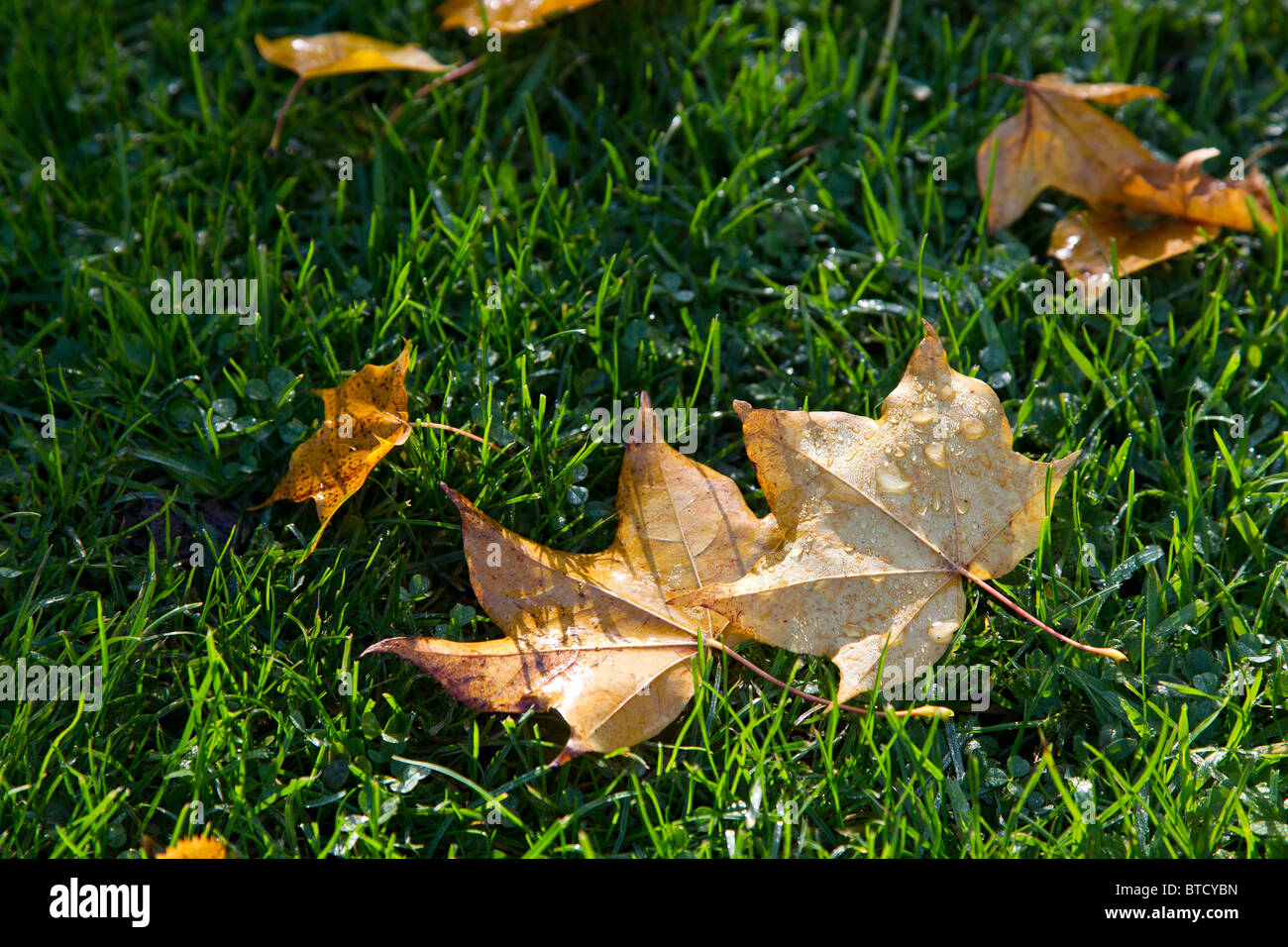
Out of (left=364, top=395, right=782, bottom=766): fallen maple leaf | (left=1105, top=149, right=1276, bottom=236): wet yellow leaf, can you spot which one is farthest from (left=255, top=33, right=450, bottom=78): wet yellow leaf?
(left=1105, top=149, right=1276, bottom=236): wet yellow leaf

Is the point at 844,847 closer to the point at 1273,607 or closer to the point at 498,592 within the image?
the point at 498,592

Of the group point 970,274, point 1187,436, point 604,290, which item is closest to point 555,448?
point 604,290

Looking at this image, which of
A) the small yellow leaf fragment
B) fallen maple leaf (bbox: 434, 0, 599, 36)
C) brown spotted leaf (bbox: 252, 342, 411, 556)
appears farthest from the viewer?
fallen maple leaf (bbox: 434, 0, 599, 36)

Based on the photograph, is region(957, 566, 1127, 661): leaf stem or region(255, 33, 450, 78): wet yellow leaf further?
region(255, 33, 450, 78): wet yellow leaf

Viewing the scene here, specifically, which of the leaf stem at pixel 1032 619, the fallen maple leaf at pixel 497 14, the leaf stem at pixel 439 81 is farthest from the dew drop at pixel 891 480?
the leaf stem at pixel 439 81

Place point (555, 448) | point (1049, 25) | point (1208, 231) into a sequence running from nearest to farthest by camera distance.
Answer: point (555, 448) < point (1208, 231) < point (1049, 25)

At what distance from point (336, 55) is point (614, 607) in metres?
1.83

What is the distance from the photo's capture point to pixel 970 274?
2664 mm

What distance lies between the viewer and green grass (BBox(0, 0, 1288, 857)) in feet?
6.27

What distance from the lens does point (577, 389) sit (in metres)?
2.45

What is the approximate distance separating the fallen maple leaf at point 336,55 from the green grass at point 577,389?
0.33 feet

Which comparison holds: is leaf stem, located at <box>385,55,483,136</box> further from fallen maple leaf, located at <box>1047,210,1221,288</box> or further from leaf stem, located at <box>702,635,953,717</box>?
leaf stem, located at <box>702,635,953,717</box>

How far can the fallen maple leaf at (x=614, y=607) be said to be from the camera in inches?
72.7

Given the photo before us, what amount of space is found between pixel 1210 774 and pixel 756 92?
78.1 inches
